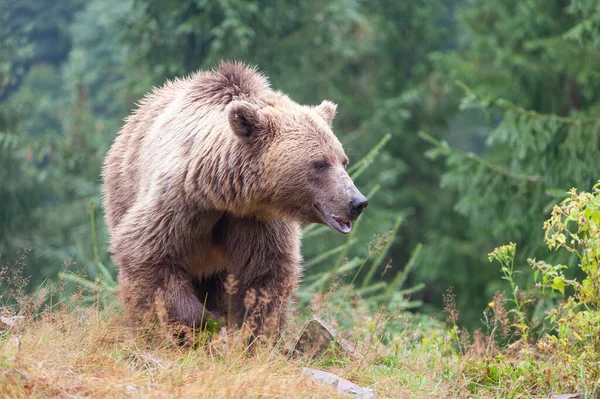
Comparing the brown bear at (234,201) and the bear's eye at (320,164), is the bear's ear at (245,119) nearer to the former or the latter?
the brown bear at (234,201)

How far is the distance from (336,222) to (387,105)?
16.2 m

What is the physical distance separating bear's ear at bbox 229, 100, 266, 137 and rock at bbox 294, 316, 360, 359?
4.14ft

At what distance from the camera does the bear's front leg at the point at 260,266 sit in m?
5.44

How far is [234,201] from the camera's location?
17.3 feet

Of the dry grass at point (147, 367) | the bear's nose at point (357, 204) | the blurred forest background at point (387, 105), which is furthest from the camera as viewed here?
the blurred forest background at point (387, 105)

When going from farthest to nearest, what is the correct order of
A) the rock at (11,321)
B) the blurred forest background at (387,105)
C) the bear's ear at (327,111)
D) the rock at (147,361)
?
the blurred forest background at (387,105)
the bear's ear at (327,111)
the rock at (11,321)
the rock at (147,361)

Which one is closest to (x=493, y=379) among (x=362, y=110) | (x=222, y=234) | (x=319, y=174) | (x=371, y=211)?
(x=319, y=174)

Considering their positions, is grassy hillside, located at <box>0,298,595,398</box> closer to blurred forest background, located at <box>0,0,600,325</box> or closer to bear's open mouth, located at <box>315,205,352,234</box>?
bear's open mouth, located at <box>315,205,352,234</box>

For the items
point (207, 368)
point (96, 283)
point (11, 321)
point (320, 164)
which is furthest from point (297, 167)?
point (11, 321)

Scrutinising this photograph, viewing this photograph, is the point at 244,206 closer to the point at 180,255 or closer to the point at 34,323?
the point at 180,255

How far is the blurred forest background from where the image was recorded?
12.9 metres

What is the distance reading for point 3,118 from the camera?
18.8 meters

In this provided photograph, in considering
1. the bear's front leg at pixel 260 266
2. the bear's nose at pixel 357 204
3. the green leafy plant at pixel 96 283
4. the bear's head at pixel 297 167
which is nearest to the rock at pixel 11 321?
the green leafy plant at pixel 96 283

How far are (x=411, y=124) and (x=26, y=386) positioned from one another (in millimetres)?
20010
